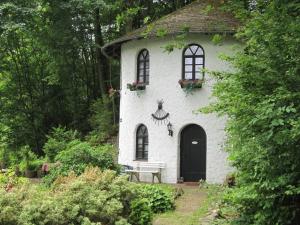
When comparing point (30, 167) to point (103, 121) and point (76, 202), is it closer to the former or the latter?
point (103, 121)

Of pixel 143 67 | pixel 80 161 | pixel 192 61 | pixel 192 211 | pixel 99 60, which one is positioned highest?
pixel 99 60

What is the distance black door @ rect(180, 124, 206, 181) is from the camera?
20.9 meters

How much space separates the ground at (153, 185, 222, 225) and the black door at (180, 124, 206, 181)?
4932mm

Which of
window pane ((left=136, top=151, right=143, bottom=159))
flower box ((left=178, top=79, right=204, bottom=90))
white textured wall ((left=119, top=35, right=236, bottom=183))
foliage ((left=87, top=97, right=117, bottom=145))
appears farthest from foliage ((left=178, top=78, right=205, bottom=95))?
foliage ((left=87, top=97, right=117, bottom=145))

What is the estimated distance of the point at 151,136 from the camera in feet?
70.4

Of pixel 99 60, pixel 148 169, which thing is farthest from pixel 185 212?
pixel 99 60

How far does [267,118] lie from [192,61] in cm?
1458

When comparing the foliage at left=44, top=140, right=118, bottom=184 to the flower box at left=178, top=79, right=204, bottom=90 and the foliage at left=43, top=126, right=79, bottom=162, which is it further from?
the foliage at left=43, top=126, right=79, bottom=162

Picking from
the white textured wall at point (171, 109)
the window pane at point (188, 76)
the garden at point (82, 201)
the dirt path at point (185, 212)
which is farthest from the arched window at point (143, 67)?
the garden at point (82, 201)

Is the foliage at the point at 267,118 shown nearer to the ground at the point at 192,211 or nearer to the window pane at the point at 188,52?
the ground at the point at 192,211

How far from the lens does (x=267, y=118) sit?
21.7 feet

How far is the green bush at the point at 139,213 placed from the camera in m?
10.4

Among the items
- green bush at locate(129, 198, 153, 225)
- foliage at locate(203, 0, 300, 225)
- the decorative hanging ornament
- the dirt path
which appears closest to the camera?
foliage at locate(203, 0, 300, 225)

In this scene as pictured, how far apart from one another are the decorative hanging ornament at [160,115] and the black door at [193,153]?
0.90 metres
